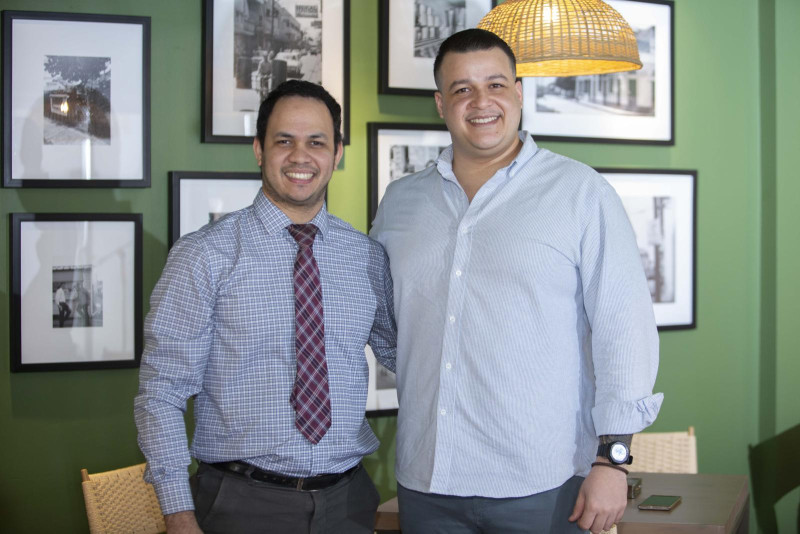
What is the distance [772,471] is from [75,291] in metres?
3.05

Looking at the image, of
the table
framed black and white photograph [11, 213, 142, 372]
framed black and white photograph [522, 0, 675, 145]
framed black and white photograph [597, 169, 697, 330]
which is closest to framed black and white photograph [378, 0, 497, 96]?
framed black and white photograph [522, 0, 675, 145]

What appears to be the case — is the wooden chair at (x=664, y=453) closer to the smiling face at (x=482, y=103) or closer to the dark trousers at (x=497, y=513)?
the dark trousers at (x=497, y=513)

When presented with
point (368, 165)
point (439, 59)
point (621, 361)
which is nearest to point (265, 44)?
point (368, 165)

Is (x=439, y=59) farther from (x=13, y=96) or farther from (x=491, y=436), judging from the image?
(x=13, y=96)

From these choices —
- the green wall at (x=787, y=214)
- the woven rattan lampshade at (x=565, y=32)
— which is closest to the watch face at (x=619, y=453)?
the woven rattan lampshade at (x=565, y=32)

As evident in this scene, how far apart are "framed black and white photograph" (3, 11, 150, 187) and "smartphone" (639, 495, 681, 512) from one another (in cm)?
196

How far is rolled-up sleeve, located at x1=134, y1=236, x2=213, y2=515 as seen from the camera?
A: 1.81m

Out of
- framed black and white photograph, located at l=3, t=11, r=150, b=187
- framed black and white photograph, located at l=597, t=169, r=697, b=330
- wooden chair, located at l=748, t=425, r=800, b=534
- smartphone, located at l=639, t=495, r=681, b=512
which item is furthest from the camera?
wooden chair, located at l=748, t=425, r=800, b=534

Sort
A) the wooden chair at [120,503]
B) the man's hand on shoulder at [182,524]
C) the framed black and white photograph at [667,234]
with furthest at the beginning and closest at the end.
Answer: the framed black and white photograph at [667,234]
the wooden chair at [120,503]
the man's hand on shoulder at [182,524]

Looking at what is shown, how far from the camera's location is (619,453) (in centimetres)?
179

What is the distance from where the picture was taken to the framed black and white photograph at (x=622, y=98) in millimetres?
3453

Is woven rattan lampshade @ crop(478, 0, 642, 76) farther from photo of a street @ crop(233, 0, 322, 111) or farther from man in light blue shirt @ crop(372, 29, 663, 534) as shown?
photo of a street @ crop(233, 0, 322, 111)

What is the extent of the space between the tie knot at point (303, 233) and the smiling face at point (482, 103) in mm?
418

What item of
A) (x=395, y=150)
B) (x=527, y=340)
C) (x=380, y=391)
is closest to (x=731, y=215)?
(x=395, y=150)
